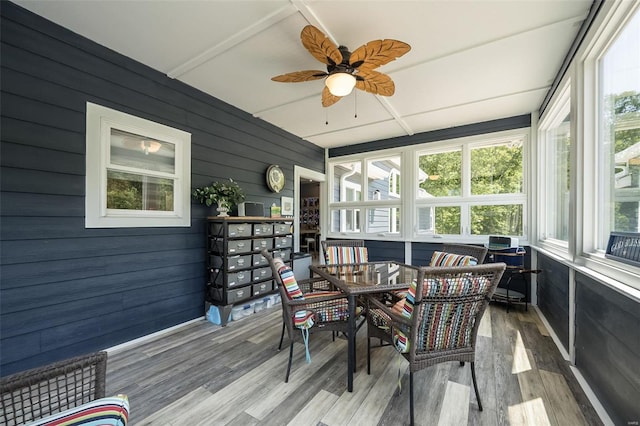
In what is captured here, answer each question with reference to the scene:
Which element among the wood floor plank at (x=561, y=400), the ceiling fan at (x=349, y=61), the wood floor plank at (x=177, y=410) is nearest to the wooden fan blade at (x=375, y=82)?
the ceiling fan at (x=349, y=61)

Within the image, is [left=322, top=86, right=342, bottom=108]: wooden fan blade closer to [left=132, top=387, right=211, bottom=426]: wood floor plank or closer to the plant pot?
the plant pot

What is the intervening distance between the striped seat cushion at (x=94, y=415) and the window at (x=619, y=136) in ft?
9.32

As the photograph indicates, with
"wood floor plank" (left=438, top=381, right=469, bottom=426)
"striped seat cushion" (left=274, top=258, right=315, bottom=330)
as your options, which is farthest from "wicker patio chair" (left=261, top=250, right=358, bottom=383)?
"wood floor plank" (left=438, top=381, right=469, bottom=426)

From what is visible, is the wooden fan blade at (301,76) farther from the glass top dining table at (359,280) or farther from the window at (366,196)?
the window at (366,196)

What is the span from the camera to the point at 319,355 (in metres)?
2.43

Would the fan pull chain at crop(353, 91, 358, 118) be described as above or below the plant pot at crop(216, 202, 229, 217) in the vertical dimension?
above

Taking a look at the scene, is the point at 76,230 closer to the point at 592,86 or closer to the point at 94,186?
the point at 94,186

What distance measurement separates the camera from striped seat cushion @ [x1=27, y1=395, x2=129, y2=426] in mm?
832

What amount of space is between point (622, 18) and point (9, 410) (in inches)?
153

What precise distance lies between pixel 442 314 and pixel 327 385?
107cm

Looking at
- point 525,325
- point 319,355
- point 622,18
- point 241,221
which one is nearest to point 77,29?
point 241,221

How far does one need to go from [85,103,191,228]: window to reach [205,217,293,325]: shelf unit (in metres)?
0.49

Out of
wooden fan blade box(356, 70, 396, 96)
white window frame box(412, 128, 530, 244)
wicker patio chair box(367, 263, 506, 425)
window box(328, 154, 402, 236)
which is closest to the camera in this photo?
wicker patio chair box(367, 263, 506, 425)

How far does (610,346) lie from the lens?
1.65 meters
